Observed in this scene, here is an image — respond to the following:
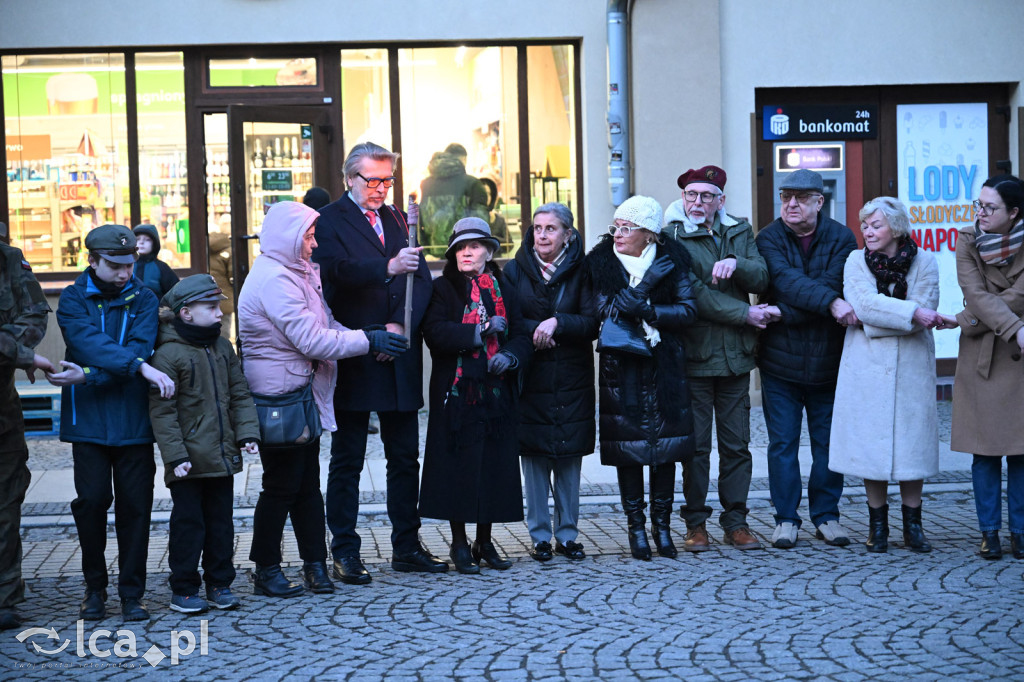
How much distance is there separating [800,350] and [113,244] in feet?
11.9

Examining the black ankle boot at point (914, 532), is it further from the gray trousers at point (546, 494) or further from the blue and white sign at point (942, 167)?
the blue and white sign at point (942, 167)

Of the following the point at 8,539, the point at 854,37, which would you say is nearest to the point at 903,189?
the point at 854,37

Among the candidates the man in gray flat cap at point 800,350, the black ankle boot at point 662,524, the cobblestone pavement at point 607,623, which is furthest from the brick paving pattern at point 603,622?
the man in gray flat cap at point 800,350

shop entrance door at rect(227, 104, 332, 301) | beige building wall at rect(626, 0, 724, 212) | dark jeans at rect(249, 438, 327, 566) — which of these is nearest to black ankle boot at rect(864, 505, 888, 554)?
dark jeans at rect(249, 438, 327, 566)

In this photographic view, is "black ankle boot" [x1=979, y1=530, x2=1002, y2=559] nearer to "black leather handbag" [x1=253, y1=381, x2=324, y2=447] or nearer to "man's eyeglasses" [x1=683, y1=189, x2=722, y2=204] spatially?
"man's eyeglasses" [x1=683, y1=189, x2=722, y2=204]

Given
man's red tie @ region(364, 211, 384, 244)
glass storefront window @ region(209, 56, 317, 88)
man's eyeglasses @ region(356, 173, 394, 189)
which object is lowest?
man's red tie @ region(364, 211, 384, 244)

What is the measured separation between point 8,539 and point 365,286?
2.04 meters

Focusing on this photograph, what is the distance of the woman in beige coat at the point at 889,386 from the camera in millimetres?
6879

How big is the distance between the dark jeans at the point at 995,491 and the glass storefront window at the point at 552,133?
6.07 metres

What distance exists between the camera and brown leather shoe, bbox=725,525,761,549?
703 cm

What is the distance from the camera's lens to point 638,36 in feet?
38.8

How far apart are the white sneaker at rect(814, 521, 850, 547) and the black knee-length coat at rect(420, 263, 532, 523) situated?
5.62ft

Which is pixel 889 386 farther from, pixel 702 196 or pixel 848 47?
pixel 848 47

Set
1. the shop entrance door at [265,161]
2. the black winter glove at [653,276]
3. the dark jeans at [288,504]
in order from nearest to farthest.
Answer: the dark jeans at [288,504]
the black winter glove at [653,276]
the shop entrance door at [265,161]
